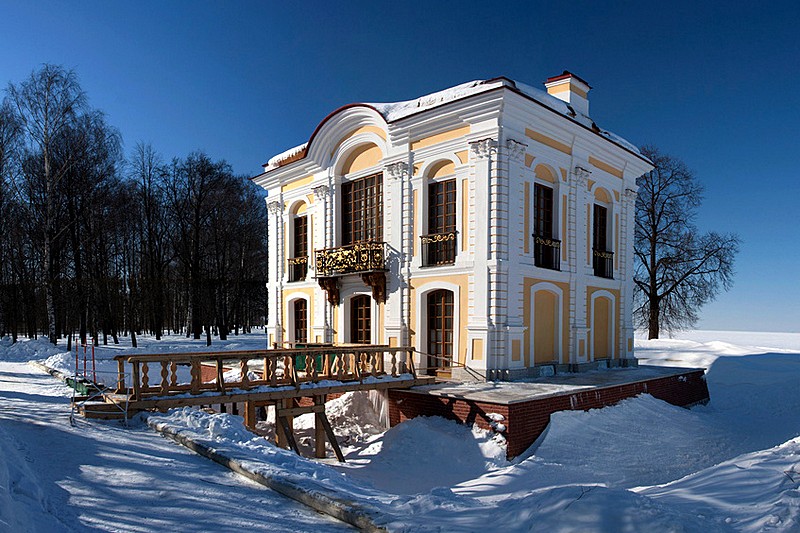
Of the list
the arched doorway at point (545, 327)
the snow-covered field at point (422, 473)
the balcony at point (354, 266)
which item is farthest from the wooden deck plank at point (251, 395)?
the balcony at point (354, 266)

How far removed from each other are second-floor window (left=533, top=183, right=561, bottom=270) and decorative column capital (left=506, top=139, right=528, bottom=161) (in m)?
1.54

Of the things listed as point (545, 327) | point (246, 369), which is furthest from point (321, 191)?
point (246, 369)

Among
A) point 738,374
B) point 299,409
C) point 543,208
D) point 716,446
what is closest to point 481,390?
point 299,409

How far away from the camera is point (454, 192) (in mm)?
15273

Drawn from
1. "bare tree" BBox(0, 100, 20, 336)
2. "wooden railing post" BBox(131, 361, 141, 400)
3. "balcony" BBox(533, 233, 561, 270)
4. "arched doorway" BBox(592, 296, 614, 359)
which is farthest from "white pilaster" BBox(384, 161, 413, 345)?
"bare tree" BBox(0, 100, 20, 336)

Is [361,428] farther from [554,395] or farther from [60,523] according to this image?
[60,523]

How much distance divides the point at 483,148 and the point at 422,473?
319 inches

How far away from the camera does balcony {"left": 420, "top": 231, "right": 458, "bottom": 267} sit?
591 inches

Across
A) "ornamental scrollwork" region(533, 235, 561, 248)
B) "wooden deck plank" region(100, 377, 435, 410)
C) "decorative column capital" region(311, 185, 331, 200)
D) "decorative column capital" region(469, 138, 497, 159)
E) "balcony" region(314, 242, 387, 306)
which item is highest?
"decorative column capital" region(469, 138, 497, 159)

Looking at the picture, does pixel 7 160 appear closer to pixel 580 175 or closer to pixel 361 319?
pixel 361 319

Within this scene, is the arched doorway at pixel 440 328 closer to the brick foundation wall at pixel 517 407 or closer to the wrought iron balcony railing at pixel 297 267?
the brick foundation wall at pixel 517 407

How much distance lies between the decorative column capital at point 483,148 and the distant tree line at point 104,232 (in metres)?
14.8

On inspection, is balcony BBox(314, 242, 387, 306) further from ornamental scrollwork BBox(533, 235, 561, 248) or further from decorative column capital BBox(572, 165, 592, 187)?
decorative column capital BBox(572, 165, 592, 187)

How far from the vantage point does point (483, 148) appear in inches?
560
